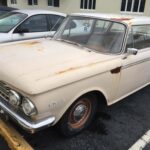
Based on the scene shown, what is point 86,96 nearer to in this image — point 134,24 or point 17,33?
point 134,24

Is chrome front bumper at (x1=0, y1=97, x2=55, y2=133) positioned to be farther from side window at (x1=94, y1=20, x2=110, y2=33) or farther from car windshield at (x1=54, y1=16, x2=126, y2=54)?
side window at (x1=94, y1=20, x2=110, y2=33)

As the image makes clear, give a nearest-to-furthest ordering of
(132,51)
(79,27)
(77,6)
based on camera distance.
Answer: (132,51), (79,27), (77,6)

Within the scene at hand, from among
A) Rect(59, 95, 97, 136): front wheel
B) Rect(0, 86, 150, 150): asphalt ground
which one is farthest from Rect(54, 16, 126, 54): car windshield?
Rect(0, 86, 150, 150): asphalt ground

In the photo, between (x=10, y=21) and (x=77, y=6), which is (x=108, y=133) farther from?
Answer: (x=77, y=6)

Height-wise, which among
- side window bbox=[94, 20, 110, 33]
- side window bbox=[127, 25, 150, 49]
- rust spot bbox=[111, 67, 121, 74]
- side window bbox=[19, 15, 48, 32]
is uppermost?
side window bbox=[94, 20, 110, 33]

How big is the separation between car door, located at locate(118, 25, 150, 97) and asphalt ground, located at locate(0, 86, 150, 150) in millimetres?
444

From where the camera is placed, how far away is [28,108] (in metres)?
2.56

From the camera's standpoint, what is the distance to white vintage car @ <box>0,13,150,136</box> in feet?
8.54

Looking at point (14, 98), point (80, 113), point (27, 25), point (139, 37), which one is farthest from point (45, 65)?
point (27, 25)

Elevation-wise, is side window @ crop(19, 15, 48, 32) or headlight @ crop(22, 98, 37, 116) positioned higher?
side window @ crop(19, 15, 48, 32)

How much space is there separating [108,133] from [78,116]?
2.02 feet

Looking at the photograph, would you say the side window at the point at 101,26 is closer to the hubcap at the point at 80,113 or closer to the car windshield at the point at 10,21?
the hubcap at the point at 80,113

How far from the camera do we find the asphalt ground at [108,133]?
3252mm

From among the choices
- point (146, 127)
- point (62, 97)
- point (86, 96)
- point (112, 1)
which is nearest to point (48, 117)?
point (62, 97)
